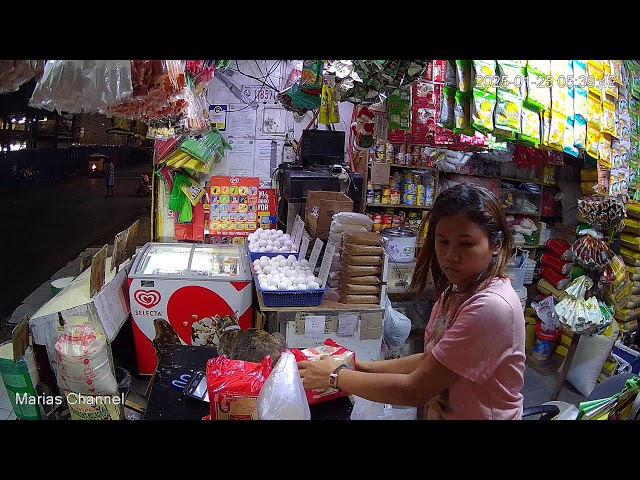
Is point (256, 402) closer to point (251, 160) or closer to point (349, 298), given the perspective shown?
point (349, 298)

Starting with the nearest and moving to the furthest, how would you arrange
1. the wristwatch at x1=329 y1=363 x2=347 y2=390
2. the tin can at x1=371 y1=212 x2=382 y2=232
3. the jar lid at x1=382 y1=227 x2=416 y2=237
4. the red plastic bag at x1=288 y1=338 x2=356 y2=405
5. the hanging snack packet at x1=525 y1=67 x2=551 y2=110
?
the wristwatch at x1=329 y1=363 x2=347 y2=390, the red plastic bag at x1=288 y1=338 x2=356 y2=405, the hanging snack packet at x1=525 y1=67 x2=551 y2=110, the jar lid at x1=382 y1=227 x2=416 y2=237, the tin can at x1=371 y1=212 x2=382 y2=232

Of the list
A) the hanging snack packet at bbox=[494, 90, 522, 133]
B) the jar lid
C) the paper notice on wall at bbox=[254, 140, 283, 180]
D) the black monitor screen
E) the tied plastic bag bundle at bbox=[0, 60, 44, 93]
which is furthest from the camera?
the paper notice on wall at bbox=[254, 140, 283, 180]

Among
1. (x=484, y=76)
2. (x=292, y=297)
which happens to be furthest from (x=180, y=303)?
(x=484, y=76)

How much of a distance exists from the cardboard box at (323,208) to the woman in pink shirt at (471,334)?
2205mm

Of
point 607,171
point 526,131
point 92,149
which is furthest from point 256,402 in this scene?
point 92,149

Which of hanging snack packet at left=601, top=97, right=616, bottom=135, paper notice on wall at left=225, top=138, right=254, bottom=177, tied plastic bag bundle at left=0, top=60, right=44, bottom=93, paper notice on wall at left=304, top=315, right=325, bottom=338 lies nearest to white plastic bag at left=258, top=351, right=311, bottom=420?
tied plastic bag bundle at left=0, top=60, right=44, bottom=93

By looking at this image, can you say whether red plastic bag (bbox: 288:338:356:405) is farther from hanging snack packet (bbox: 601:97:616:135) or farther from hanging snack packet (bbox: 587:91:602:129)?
hanging snack packet (bbox: 601:97:616:135)

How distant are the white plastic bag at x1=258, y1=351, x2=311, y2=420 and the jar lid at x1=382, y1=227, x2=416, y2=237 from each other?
389 cm

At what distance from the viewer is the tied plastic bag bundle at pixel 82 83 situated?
174 cm

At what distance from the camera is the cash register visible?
13.9 feet

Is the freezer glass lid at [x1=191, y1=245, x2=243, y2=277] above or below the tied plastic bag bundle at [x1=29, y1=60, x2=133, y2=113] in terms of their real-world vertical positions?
below

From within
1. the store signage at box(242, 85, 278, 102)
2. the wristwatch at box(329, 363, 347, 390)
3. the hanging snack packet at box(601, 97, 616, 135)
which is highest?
the store signage at box(242, 85, 278, 102)

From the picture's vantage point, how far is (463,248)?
1400mm

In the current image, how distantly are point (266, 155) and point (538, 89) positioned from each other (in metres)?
3.33
